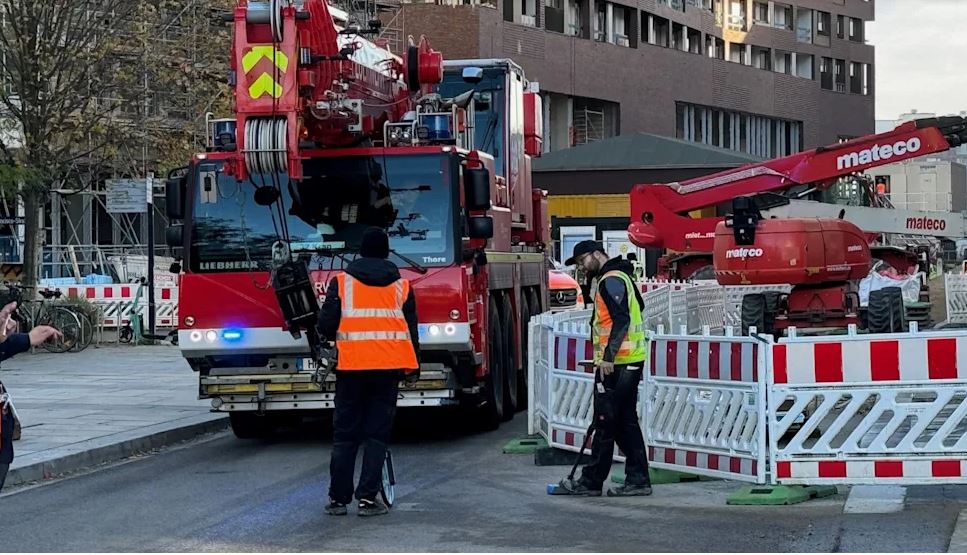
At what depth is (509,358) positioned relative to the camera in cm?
1670

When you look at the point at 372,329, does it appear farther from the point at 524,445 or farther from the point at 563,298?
the point at 563,298

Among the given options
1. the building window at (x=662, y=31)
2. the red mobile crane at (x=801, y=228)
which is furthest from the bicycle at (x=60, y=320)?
the building window at (x=662, y=31)

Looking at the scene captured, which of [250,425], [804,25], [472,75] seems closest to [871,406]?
[250,425]

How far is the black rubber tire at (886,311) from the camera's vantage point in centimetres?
2155

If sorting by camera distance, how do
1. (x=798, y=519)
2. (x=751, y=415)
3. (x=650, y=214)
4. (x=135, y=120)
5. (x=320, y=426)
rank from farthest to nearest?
(x=135, y=120) < (x=650, y=214) < (x=320, y=426) < (x=751, y=415) < (x=798, y=519)

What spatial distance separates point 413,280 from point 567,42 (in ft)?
168

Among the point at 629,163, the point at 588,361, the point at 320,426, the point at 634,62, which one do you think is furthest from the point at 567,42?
the point at 588,361

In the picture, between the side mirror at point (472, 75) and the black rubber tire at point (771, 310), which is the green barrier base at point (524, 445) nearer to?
the side mirror at point (472, 75)

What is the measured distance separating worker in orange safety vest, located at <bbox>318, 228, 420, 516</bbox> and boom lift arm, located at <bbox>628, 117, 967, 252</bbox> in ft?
44.9

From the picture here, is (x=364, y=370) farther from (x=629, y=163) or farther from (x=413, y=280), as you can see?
(x=629, y=163)

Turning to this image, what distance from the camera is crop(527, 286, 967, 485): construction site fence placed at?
34.6 ft

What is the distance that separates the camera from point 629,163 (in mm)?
52781

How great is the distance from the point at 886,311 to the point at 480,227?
9018mm

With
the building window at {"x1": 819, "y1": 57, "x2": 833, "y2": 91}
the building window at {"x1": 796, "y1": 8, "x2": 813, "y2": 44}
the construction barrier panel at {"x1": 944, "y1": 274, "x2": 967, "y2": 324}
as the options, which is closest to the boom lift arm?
the construction barrier panel at {"x1": 944, "y1": 274, "x2": 967, "y2": 324}
